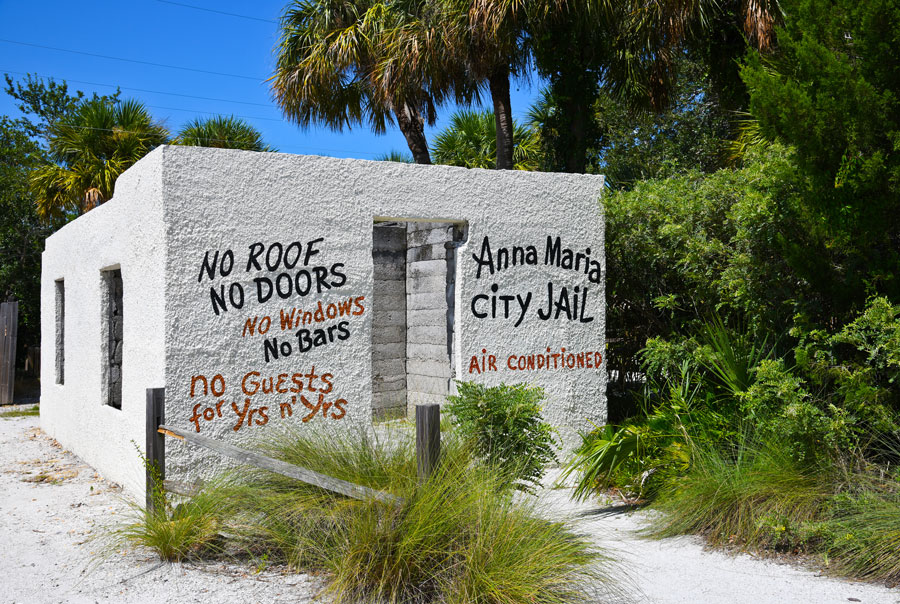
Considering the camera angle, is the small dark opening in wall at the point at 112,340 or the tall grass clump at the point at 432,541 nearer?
the tall grass clump at the point at 432,541

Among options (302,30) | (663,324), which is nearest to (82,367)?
(663,324)

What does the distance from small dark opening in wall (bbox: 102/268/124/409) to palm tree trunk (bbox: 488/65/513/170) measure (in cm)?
708

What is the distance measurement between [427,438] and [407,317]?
16.6 ft

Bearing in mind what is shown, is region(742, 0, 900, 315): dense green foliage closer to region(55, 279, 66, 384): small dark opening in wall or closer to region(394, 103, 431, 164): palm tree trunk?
region(55, 279, 66, 384): small dark opening in wall

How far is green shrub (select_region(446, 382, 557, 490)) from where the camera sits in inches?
216

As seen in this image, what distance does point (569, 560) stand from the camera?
4.07m

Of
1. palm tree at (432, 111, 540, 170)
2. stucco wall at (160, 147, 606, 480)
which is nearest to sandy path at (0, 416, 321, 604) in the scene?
stucco wall at (160, 147, 606, 480)

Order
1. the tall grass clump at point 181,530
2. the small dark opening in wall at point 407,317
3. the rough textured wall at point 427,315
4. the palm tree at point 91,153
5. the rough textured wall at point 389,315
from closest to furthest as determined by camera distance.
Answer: the tall grass clump at point 181,530 → the rough textured wall at point 427,315 → the small dark opening in wall at point 407,317 → the rough textured wall at point 389,315 → the palm tree at point 91,153

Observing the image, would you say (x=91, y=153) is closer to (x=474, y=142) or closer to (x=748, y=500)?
(x=474, y=142)

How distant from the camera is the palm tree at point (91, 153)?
Result: 14625mm

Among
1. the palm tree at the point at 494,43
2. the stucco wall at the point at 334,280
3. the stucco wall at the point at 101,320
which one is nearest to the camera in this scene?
the stucco wall at the point at 334,280

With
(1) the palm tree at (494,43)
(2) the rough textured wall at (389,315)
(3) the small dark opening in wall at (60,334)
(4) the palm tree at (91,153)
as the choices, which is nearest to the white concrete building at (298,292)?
(2) the rough textured wall at (389,315)

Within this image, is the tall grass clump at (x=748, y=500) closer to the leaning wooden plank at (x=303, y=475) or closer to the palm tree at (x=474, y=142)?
the leaning wooden plank at (x=303, y=475)

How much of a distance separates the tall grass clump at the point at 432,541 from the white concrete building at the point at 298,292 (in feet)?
6.07
